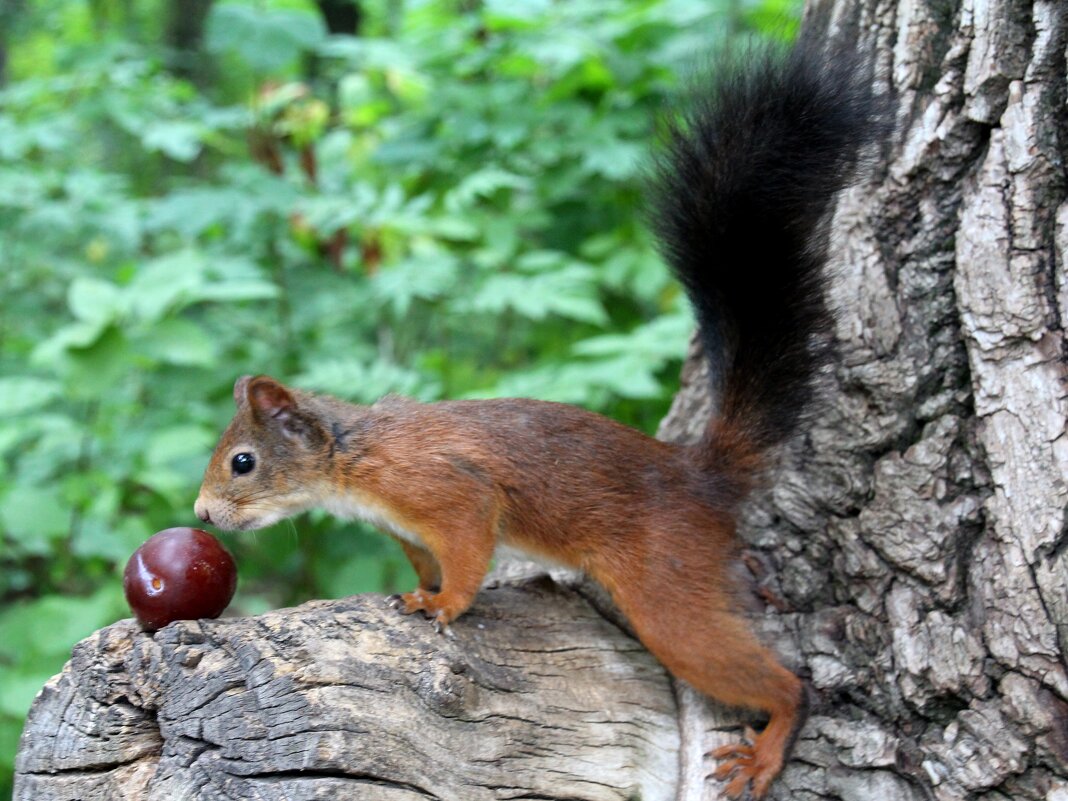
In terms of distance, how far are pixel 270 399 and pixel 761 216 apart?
884mm

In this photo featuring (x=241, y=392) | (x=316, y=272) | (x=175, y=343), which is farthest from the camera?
(x=316, y=272)

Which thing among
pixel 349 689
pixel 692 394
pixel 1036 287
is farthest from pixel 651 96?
pixel 349 689

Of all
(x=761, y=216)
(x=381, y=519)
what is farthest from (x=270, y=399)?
(x=761, y=216)

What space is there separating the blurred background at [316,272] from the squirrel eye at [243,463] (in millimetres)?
543

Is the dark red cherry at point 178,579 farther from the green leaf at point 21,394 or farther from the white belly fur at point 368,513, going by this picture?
the green leaf at point 21,394

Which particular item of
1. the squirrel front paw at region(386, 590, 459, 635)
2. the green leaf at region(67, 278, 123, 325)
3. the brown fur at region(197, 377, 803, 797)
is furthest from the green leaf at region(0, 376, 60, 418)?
the squirrel front paw at region(386, 590, 459, 635)

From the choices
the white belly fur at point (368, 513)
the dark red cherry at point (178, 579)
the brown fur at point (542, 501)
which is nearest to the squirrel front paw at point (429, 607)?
the brown fur at point (542, 501)

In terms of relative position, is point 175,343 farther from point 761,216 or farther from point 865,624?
point 865,624

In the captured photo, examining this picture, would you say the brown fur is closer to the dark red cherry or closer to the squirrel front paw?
the squirrel front paw

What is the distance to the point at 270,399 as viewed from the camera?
174cm

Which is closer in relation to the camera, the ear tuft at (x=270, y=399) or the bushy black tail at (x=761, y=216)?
the bushy black tail at (x=761, y=216)

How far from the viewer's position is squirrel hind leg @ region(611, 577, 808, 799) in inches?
58.9

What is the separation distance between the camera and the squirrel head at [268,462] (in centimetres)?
173

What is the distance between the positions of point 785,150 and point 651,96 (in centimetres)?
167
